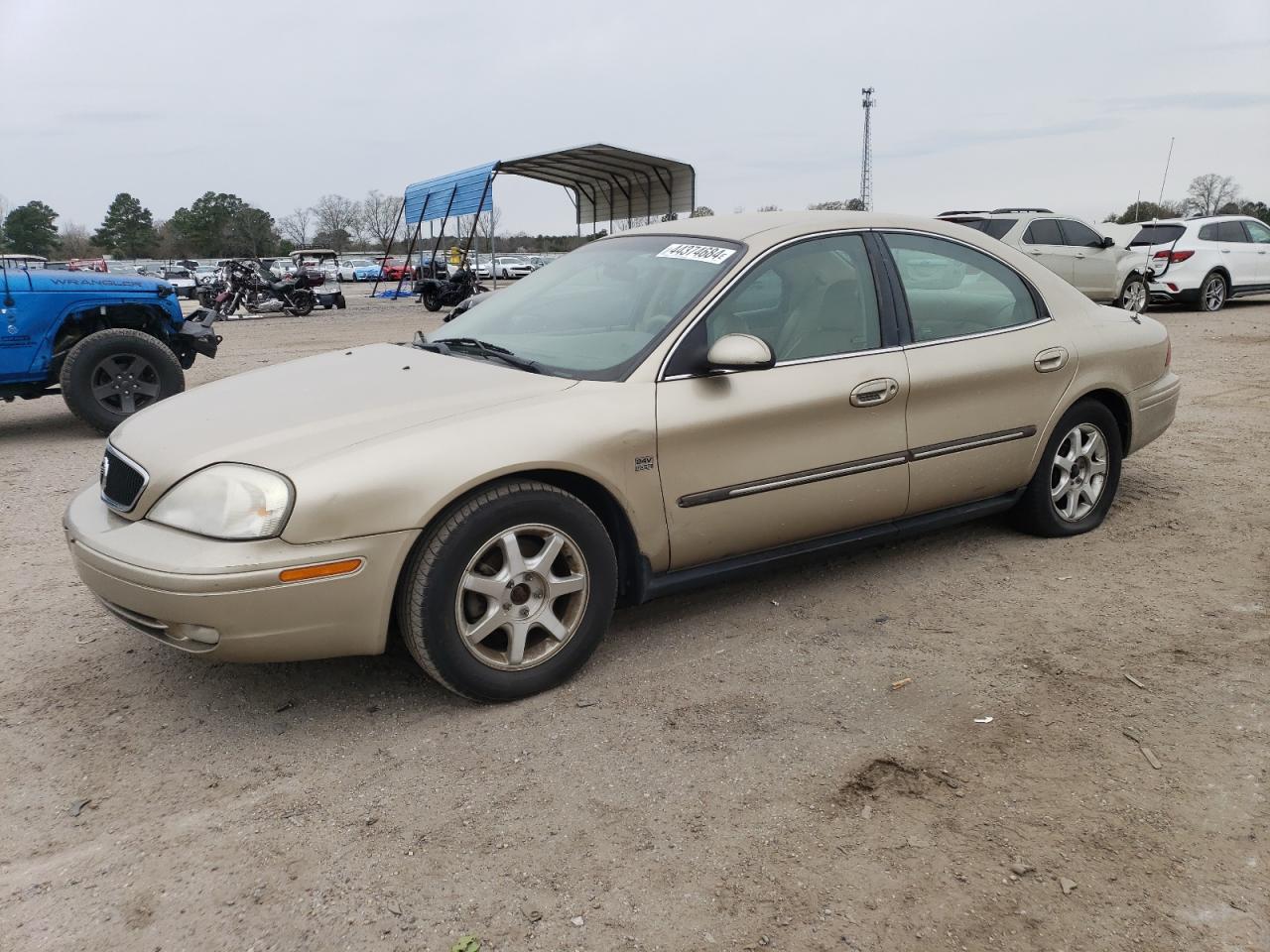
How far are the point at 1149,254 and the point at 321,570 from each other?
16499 millimetres

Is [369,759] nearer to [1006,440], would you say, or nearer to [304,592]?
[304,592]

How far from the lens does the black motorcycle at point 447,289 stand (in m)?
23.5

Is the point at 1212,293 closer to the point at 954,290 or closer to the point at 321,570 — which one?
the point at 954,290

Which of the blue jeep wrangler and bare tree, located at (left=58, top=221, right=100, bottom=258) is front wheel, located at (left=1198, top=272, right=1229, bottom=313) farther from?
bare tree, located at (left=58, top=221, right=100, bottom=258)

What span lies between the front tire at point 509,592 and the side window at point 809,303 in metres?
0.88

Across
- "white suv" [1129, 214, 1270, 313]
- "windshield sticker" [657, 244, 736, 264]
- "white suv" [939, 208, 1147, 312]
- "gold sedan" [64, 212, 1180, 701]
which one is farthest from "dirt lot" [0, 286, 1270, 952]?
"white suv" [1129, 214, 1270, 313]

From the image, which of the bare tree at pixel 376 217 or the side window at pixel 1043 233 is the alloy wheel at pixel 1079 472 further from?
the bare tree at pixel 376 217

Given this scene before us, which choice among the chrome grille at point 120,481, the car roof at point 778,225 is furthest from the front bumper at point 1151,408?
the chrome grille at point 120,481

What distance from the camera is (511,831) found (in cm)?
250

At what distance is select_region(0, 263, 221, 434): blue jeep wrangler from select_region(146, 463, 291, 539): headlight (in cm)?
517

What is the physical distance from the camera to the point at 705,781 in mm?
2701

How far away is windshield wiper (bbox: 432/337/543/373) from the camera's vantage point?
3.49m

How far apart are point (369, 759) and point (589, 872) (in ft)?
2.71

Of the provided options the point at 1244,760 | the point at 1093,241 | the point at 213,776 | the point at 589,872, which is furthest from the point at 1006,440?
the point at 1093,241
